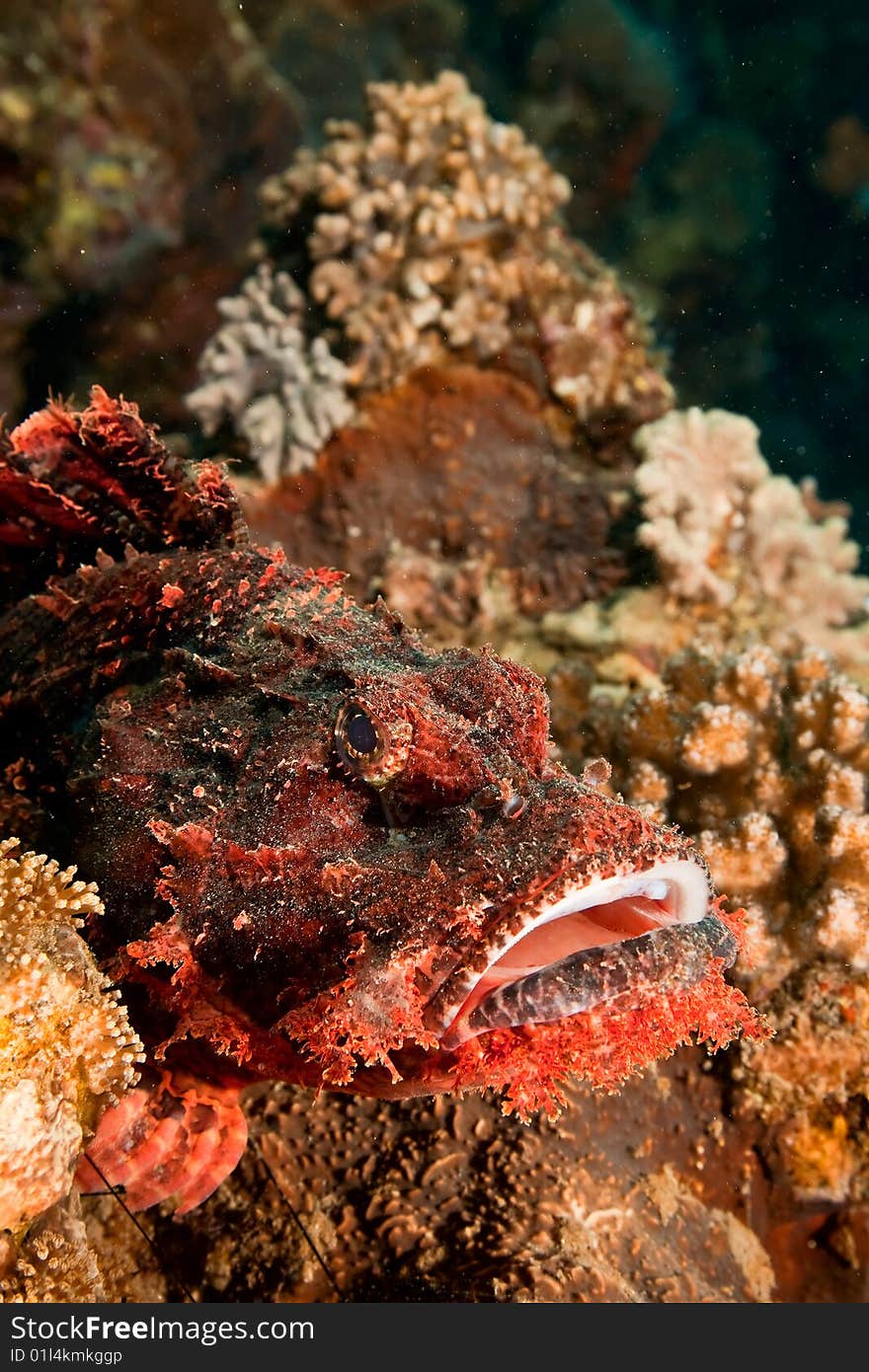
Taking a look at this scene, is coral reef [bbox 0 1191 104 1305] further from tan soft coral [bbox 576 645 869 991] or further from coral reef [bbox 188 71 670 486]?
coral reef [bbox 188 71 670 486]

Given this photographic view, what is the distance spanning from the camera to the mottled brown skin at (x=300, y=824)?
204 cm

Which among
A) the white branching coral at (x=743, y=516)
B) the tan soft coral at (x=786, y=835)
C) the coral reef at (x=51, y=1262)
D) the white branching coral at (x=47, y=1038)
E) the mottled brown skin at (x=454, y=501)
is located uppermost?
the white branching coral at (x=743, y=516)

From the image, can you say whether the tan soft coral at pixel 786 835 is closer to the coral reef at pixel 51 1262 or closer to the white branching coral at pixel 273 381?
the coral reef at pixel 51 1262

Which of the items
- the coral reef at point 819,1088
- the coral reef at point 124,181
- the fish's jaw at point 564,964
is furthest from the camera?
the coral reef at point 124,181

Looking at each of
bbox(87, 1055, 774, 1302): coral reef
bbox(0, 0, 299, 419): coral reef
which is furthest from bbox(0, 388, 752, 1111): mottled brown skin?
bbox(0, 0, 299, 419): coral reef

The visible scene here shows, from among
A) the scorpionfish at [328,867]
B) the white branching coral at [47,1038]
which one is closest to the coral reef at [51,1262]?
the white branching coral at [47,1038]

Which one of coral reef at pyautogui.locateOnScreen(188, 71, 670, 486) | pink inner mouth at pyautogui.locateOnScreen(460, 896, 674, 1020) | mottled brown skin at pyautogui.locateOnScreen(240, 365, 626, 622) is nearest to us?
pink inner mouth at pyautogui.locateOnScreen(460, 896, 674, 1020)

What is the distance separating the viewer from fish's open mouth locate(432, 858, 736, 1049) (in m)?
1.92

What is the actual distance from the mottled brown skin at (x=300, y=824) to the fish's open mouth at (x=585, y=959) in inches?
2.0

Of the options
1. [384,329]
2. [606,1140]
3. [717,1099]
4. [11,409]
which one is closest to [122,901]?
[606,1140]

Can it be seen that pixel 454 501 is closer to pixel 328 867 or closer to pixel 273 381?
pixel 273 381

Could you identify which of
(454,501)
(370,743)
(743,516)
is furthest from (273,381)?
(370,743)

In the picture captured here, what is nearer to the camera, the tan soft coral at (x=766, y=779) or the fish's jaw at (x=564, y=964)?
the fish's jaw at (x=564, y=964)

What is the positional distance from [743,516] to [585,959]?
5210mm
